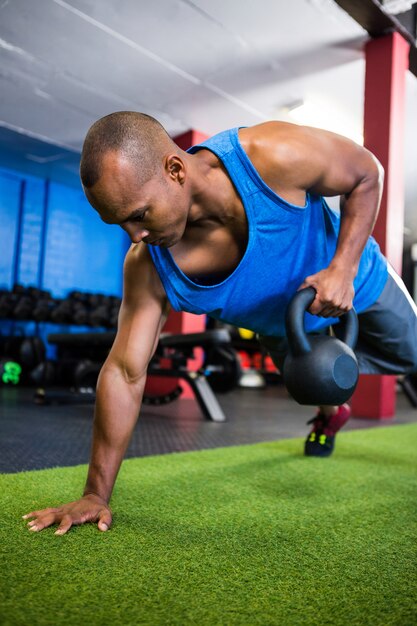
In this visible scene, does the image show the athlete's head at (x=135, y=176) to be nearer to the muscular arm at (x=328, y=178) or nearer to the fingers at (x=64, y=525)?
the muscular arm at (x=328, y=178)

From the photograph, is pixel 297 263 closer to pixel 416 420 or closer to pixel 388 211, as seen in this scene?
pixel 388 211

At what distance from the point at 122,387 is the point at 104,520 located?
30 centimetres

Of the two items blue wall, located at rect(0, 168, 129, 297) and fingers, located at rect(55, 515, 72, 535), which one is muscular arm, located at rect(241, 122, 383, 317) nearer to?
fingers, located at rect(55, 515, 72, 535)

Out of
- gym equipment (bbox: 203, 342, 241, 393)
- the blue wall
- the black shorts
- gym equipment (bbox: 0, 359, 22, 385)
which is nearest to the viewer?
the black shorts

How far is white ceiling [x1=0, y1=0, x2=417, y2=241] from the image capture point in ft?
12.1

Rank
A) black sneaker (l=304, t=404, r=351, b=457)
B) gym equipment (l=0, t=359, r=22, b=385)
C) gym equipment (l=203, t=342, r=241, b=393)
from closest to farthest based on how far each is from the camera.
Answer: black sneaker (l=304, t=404, r=351, b=457) → gym equipment (l=203, t=342, r=241, b=393) → gym equipment (l=0, t=359, r=22, b=385)

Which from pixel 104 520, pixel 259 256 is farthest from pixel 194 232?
pixel 104 520

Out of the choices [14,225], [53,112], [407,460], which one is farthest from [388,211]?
[14,225]

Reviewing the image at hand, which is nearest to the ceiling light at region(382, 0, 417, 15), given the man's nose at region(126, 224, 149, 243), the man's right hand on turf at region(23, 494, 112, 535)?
the man's nose at region(126, 224, 149, 243)

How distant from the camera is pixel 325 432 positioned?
2.16m

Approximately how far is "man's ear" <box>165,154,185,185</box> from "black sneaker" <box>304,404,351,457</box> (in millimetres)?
1307

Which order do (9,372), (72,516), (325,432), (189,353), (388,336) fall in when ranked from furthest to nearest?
(9,372) → (189,353) → (325,432) → (388,336) → (72,516)

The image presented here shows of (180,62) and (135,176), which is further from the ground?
(180,62)

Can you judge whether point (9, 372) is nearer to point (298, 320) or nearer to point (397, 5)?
point (397, 5)
